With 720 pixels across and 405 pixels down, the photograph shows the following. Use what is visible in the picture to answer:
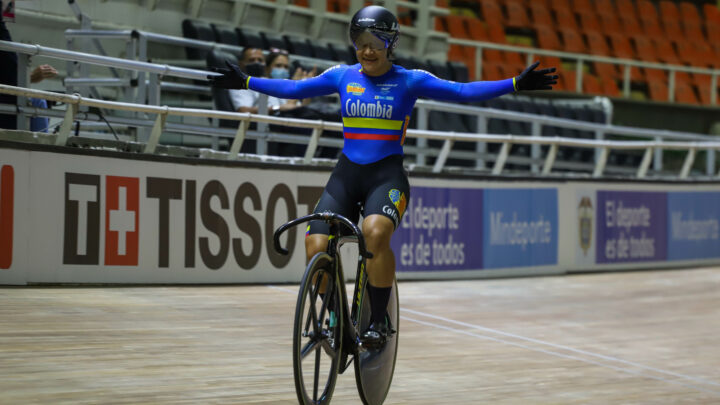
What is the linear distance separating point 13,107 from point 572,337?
456cm

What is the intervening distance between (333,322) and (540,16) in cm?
2051

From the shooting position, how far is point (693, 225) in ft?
46.4

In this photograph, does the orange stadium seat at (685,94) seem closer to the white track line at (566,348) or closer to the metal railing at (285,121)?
the metal railing at (285,121)

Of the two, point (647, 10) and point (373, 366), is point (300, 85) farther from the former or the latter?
point (647, 10)

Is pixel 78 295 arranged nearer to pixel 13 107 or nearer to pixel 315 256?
pixel 13 107

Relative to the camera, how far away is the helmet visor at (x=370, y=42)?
473 centimetres

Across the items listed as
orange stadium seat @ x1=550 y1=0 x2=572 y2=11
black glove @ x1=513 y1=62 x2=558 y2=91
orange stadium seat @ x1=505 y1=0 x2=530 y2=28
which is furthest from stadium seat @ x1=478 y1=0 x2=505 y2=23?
black glove @ x1=513 y1=62 x2=558 y2=91

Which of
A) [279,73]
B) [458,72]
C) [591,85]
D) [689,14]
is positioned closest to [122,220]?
[279,73]

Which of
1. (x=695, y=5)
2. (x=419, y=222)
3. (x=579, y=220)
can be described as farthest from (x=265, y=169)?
(x=695, y=5)

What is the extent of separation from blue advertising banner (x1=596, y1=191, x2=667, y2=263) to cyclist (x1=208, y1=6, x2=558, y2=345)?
8.17 m

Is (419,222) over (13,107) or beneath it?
beneath

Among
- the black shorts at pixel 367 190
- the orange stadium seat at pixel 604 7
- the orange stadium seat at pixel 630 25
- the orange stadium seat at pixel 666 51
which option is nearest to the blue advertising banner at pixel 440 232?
the black shorts at pixel 367 190

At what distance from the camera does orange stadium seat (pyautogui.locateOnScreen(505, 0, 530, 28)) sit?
23.0 meters

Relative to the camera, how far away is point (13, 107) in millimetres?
7742
